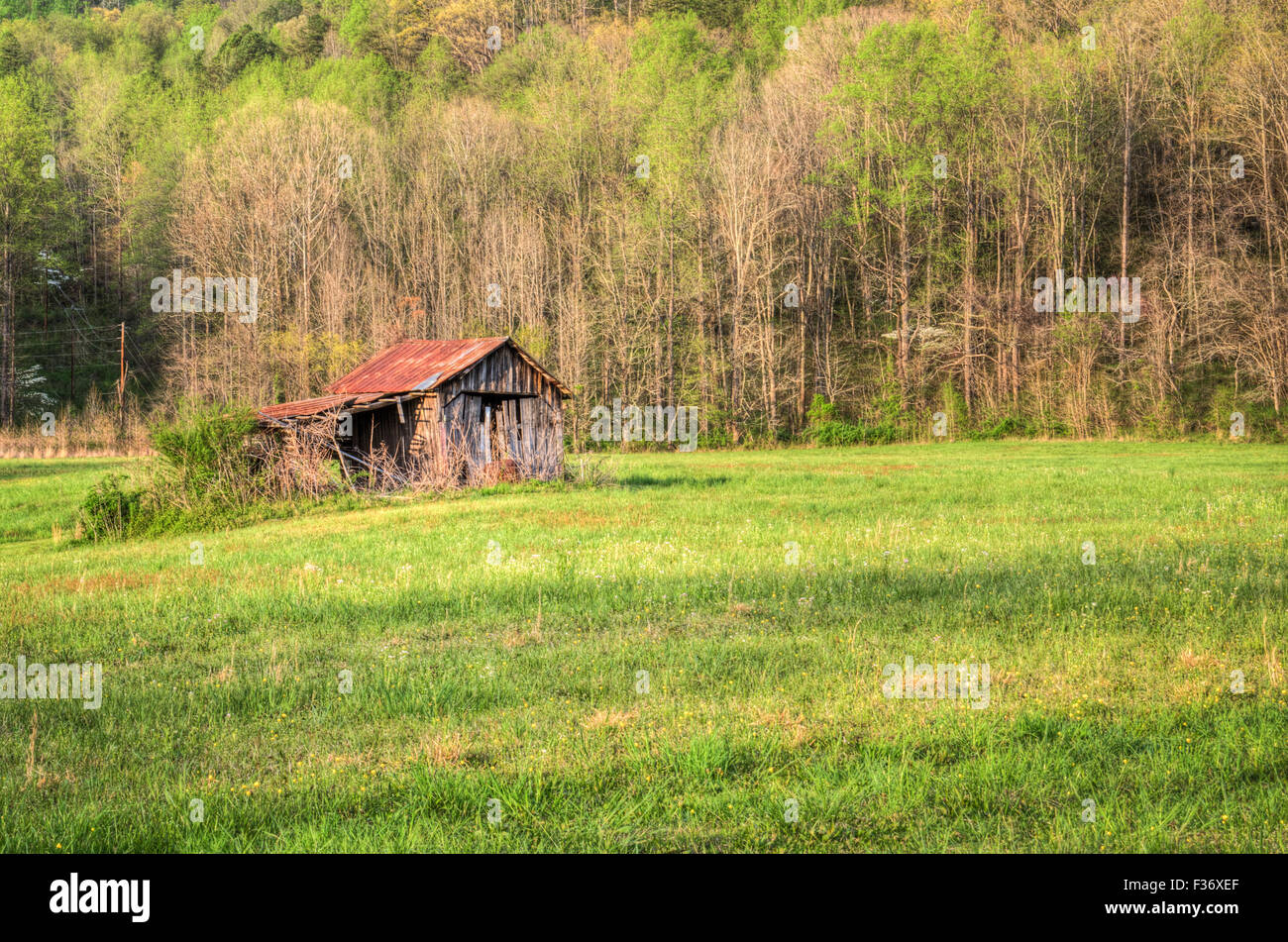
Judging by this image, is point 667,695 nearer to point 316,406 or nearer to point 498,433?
point 316,406

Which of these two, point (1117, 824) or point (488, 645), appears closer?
point (1117, 824)

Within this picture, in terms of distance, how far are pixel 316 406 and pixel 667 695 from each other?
85.4ft

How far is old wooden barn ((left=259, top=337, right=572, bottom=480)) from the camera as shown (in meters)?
30.6

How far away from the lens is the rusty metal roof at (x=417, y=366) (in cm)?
3152

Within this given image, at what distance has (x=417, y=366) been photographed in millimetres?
33875

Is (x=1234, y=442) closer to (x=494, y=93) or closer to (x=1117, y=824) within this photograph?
(x=1117, y=824)

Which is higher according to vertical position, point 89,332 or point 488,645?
point 89,332

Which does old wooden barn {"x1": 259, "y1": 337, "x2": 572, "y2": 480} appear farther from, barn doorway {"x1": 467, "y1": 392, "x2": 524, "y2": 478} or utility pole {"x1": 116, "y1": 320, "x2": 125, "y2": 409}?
utility pole {"x1": 116, "y1": 320, "x2": 125, "y2": 409}

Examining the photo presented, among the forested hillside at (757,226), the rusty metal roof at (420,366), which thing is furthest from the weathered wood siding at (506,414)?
the forested hillside at (757,226)

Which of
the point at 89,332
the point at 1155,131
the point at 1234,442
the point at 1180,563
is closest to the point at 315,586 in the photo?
the point at 1180,563

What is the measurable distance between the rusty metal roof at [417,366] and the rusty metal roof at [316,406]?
3.49ft

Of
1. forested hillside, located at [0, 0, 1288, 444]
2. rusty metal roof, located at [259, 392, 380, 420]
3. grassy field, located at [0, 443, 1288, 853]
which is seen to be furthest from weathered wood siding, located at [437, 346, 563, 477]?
forested hillside, located at [0, 0, 1288, 444]

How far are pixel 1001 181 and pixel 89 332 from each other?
62534mm

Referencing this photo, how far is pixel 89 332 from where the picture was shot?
2562 inches
